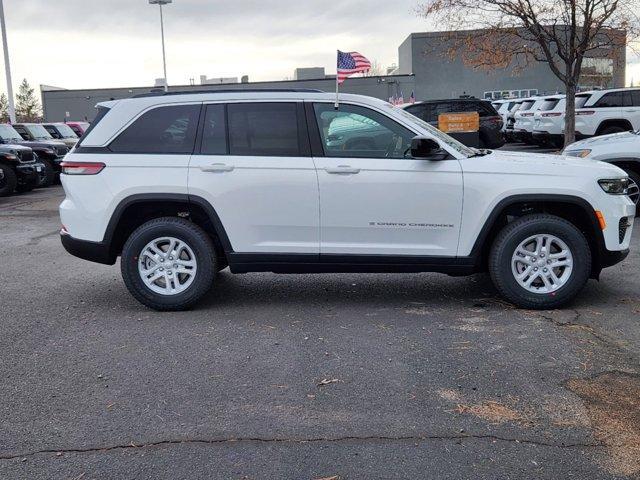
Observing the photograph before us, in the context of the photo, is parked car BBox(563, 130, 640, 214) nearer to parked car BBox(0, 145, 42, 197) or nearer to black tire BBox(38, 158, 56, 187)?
parked car BBox(0, 145, 42, 197)

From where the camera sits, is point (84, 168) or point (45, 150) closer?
point (84, 168)

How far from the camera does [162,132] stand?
5738mm

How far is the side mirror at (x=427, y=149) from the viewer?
17.4 ft

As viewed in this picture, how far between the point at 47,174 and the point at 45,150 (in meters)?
0.69

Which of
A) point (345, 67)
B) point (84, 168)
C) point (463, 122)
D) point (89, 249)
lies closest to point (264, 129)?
point (84, 168)

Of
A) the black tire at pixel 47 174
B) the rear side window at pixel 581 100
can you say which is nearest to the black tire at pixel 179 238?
the black tire at pixel 47 174

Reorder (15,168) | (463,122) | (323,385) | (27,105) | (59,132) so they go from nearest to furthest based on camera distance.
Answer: (323,385) < (15,168) < (463,122) < (59,132) < (27,105)

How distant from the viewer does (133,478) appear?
121 inches

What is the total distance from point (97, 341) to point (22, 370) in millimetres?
671

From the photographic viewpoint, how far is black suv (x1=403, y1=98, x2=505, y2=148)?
17.8 meters

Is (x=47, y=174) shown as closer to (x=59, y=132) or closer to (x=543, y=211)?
(x=59, y=132)

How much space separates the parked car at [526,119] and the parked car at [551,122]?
50 cm

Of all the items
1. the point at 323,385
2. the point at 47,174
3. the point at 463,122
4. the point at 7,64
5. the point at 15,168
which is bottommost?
the point at 323,385

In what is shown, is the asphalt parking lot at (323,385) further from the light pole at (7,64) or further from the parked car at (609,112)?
the light pole at (7,64)
